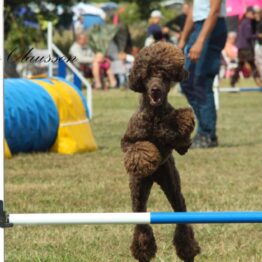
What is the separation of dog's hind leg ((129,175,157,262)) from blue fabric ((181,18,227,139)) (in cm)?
574

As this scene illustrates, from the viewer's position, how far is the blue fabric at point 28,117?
9.83 meters

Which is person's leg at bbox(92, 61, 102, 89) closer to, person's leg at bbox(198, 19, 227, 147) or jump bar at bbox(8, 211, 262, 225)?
person's leg at bbox(198, 19, 227, 147)

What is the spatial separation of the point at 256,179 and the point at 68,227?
2.57m

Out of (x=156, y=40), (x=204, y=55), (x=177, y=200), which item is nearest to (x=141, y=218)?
(x=177, y=200)

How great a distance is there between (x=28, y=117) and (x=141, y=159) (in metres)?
6.15

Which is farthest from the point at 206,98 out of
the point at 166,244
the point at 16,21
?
the point at 16,21

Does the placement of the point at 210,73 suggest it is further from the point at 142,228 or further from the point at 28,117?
the point at 142,228

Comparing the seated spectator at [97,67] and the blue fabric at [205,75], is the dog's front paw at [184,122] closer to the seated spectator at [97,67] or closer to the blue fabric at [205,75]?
the blue fabric at [205,75]

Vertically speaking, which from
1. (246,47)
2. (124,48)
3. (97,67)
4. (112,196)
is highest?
(112,196)

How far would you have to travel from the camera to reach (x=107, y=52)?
2980 centimetres

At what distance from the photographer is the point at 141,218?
3756 mm

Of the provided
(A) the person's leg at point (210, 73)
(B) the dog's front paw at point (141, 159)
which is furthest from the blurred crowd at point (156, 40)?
(B) the dog's front paw at point (141, 159)

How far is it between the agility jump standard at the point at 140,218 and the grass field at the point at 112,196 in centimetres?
122

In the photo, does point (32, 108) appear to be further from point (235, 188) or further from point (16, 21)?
point (16, 21)
